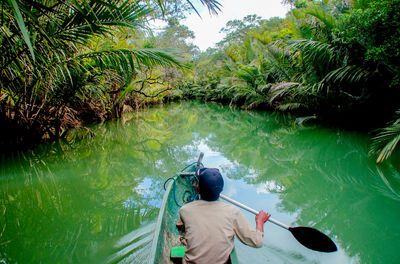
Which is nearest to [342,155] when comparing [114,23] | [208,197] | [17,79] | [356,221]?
[356,221]

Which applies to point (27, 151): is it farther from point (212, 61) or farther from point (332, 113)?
point (212, 61)

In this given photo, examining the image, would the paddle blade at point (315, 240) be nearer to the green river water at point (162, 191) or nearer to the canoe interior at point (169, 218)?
the green river water at point (162, 191)

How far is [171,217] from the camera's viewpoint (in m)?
1.99

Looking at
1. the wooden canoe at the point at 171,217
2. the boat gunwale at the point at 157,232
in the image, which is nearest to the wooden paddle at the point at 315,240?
the wooden canoe at the point at 171,217

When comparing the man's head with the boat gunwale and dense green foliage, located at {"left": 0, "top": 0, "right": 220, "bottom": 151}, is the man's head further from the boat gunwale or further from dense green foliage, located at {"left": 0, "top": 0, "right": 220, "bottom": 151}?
dense green foliage, located at {"left": 0, "top": 0, "right": 220, "bottom": 151}

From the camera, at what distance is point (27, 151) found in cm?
556

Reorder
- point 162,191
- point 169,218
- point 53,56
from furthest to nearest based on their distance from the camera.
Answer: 1. point 53,56
2. point 162,191
3. point 169,218

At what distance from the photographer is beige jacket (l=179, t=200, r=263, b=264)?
4.15ft

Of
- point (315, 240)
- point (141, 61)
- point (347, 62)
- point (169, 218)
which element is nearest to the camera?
point (315, 240)

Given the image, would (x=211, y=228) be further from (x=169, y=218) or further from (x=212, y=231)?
(x=169, y=218)

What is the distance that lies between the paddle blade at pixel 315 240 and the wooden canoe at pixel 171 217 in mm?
820

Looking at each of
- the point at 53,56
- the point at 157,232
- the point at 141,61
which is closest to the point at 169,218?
the point at 157,232

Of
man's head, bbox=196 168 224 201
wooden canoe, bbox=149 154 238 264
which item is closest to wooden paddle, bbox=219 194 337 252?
wooden canoe, bbox=149 154 238 264

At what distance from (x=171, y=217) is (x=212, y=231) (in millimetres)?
811
